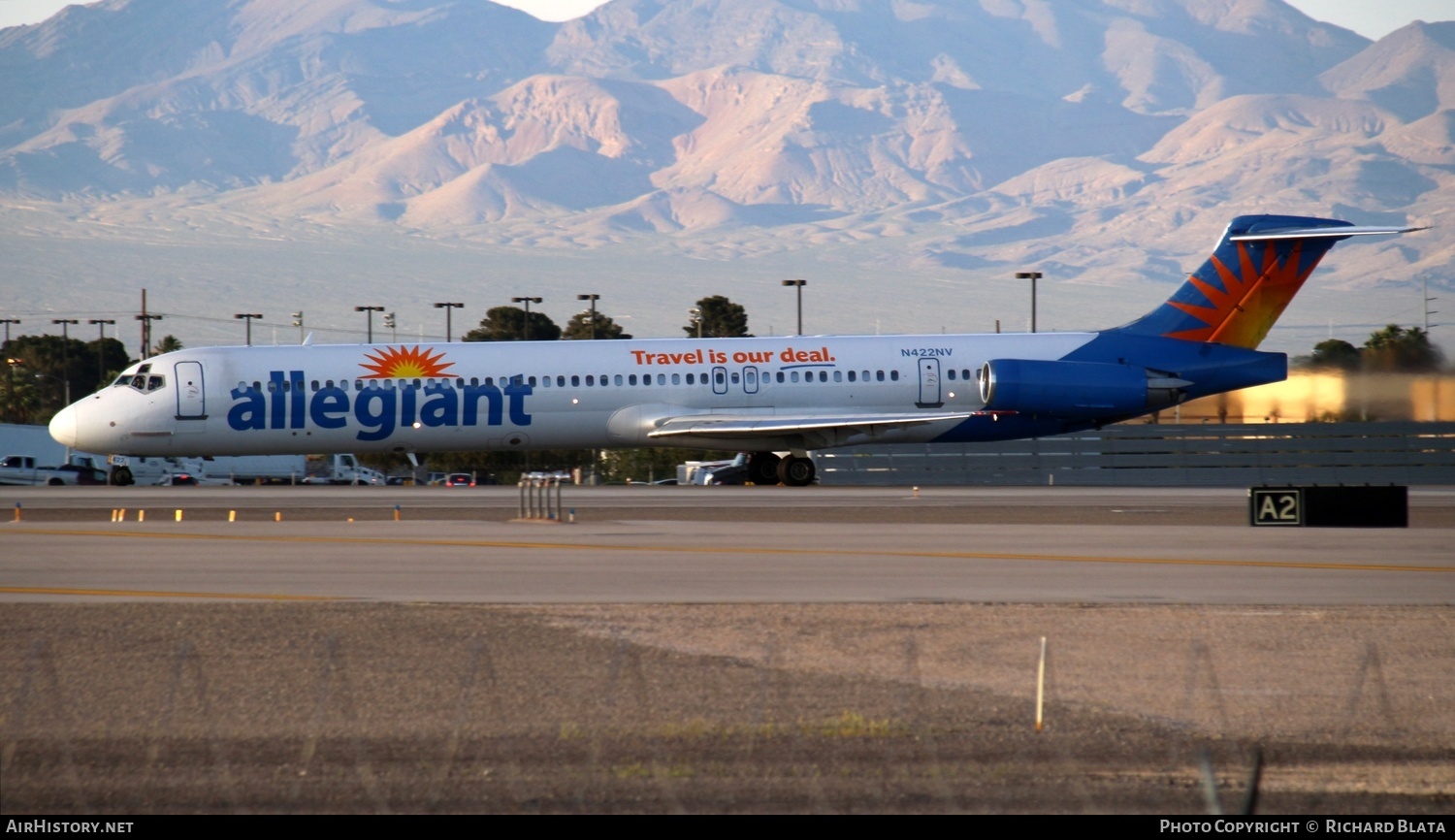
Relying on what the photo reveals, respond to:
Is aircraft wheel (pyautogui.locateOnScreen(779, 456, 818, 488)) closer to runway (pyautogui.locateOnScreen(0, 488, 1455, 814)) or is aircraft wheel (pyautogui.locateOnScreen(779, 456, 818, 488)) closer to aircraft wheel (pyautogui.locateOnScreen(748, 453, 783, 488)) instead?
aircraft wheel (pyautogui.locateOnScreen(748, 453, 783, 488))

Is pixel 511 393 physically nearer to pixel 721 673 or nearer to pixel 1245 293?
pixel 1245 293

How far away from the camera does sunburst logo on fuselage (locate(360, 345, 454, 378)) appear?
119 feet

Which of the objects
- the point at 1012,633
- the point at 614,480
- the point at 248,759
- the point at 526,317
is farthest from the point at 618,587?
the point at 526,317

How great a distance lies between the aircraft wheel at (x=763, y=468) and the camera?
3869cm

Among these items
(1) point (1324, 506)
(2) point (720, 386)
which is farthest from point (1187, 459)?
(1) point (1324, 506)

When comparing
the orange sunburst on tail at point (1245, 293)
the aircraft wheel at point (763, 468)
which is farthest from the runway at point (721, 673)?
the orange sunburst on tail at point (1245, 293)

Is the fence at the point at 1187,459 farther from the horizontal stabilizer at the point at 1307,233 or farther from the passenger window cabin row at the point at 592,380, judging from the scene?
the horizontal stabilizer at the point at 1307,233

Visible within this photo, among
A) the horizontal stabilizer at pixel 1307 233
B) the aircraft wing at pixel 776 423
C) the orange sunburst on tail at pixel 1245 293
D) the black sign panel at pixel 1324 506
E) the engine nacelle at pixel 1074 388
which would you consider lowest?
the black sign panel at pixel 1324 506

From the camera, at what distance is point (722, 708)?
432 inches

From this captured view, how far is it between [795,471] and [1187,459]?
1436cm

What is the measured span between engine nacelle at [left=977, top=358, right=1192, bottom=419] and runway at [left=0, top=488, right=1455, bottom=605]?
4.24 metres

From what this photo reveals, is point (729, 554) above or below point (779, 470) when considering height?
below

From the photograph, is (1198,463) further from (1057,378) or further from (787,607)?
(787,607)

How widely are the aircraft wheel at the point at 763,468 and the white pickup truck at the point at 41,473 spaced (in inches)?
1263
